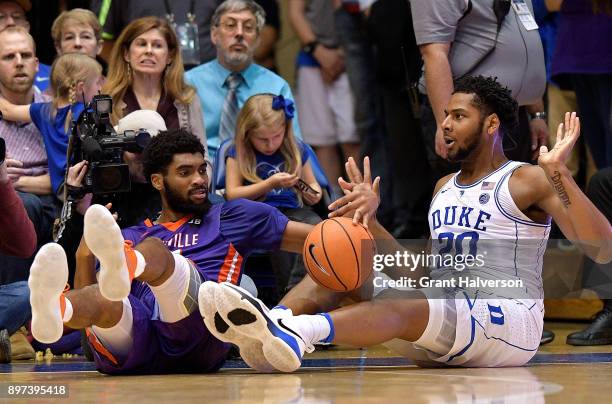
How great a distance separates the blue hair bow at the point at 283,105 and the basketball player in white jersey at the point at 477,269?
1686 mm

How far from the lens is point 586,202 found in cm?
523

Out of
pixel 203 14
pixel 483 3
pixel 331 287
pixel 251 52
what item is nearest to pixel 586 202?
pixel 331 287

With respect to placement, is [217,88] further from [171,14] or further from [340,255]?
[340,255]

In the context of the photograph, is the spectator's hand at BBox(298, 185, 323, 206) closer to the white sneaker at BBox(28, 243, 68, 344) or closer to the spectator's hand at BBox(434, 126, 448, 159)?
the spectator's hand at BBox(434, 126, 448, 159)

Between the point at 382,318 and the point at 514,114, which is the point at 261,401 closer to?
the point at 382,318

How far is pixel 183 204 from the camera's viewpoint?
570 centimetres

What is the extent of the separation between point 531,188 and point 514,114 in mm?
513

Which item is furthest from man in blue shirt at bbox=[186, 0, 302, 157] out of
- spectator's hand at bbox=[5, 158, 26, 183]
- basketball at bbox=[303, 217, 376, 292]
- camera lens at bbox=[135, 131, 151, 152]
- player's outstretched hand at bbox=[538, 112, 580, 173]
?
player's outstretched hand at bbox=[538, 112, 580, 173]

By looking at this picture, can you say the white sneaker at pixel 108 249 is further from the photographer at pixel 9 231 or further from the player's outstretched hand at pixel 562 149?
the player's outstretched hand at pixel 562 149

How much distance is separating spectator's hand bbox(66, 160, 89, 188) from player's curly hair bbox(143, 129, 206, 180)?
470 mm

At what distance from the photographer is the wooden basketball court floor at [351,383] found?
4223mm

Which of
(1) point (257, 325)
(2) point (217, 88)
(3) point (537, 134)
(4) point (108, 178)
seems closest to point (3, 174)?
(4) point (108, 178)

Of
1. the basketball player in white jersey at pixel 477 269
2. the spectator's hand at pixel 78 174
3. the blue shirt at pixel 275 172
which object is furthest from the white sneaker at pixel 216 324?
the blue shirt at pixel 275 172

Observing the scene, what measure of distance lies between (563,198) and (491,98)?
686 mm
